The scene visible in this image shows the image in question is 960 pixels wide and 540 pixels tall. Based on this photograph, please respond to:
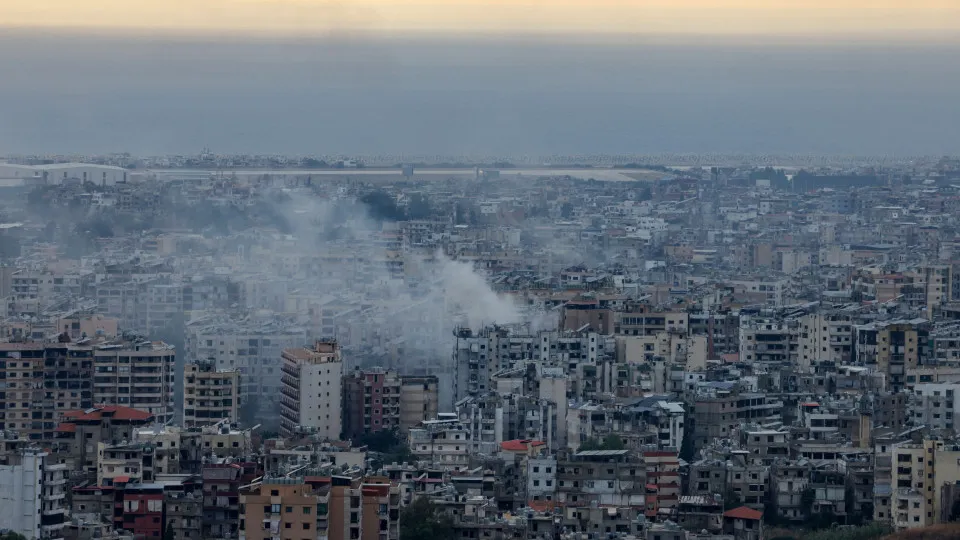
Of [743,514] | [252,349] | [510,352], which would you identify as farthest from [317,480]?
[252,349]

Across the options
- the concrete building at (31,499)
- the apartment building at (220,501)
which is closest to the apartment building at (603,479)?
the apartment building at (220,501)

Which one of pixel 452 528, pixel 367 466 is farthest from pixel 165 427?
pixel 452 528

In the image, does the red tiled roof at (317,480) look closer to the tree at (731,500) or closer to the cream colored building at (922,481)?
the tree at (731,500)

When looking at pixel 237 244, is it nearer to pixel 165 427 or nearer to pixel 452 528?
pixel 165 427

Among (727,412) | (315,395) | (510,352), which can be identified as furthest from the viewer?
(510,352)

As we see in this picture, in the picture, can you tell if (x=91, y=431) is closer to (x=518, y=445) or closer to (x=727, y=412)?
(x=518, y=445)

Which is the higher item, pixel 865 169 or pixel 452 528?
pixel 865 169
